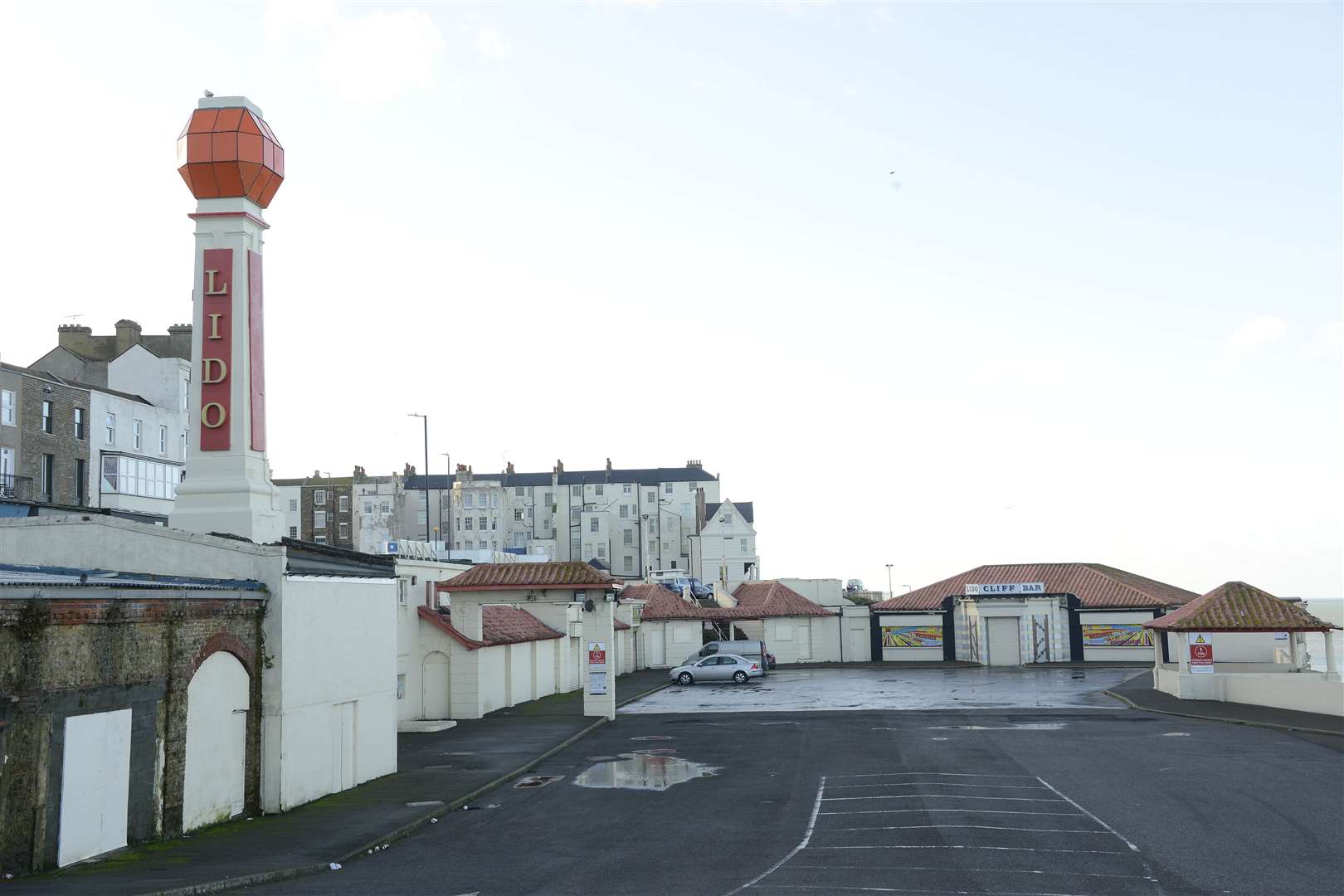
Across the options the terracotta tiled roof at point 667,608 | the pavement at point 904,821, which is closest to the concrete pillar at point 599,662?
the pavement at point 904,821

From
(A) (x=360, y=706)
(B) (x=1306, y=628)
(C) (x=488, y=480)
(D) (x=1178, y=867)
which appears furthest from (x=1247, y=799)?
(C) (x=488, y=480)

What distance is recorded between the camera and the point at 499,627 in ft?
145

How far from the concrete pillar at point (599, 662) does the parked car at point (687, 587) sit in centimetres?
4373

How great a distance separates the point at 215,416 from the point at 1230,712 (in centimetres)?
3208

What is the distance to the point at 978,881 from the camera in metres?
15.5

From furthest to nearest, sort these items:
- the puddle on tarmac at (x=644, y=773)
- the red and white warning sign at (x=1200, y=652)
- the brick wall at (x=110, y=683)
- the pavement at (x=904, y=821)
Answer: the red and white warning sign at (x=1200, y=652) < the puddle on tarmac at (x=644, y=773) < the pavement at (x=904, y=821) < the brick wall at (x=110, y=683)

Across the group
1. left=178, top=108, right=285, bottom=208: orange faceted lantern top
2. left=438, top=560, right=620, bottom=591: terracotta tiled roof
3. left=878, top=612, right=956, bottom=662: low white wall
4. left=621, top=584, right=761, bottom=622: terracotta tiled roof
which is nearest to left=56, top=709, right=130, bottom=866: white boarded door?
left=178, top=108, right=285, bottom=208: orange faceted lantern top

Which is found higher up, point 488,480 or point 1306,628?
point 488,480

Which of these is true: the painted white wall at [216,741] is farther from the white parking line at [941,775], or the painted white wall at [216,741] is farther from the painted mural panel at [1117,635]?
the painted mural panel at [1117,635]

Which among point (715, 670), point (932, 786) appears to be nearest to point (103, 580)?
point (932, 786)

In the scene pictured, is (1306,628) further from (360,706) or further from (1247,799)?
(360,706)

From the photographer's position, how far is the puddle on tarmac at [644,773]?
25.7 m

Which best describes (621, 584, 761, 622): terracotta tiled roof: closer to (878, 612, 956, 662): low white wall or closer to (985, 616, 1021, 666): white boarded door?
(878, 612, 956, 662): low white wall

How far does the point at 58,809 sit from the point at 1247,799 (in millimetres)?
20286
